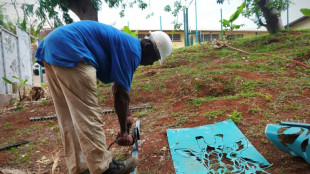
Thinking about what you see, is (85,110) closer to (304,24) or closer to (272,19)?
(272,19)

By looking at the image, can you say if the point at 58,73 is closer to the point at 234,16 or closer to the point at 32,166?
the point at 32,166

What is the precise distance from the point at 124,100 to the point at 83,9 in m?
4.54

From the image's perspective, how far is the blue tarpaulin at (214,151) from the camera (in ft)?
6.66

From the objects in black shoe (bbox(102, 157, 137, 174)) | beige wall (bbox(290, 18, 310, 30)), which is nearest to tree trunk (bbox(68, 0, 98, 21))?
black shoe (bbox(102, 157, 137, 174))

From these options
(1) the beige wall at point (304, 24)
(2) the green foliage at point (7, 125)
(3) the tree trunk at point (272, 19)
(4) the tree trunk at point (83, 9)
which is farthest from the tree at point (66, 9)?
(1) the beige wall at point (304, 24)

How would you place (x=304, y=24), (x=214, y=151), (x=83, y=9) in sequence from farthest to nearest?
(x=304, y=24)
(x=83, y=9)
(x=214, y=151)

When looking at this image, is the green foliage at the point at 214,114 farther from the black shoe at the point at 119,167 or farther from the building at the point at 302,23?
the building at the point at 302,23

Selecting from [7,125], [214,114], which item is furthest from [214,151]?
[7,125]

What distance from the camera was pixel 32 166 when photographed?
2.50 metres

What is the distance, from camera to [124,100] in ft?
5.81

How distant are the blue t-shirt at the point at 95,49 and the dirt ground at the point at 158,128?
1123 millimetres

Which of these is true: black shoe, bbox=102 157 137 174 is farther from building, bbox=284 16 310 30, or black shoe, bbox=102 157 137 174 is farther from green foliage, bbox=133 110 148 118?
building, bbox=284 16 310 30

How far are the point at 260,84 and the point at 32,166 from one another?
12.7 ft

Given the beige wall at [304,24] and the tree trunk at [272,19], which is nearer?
the tree trunk at [272,19]
